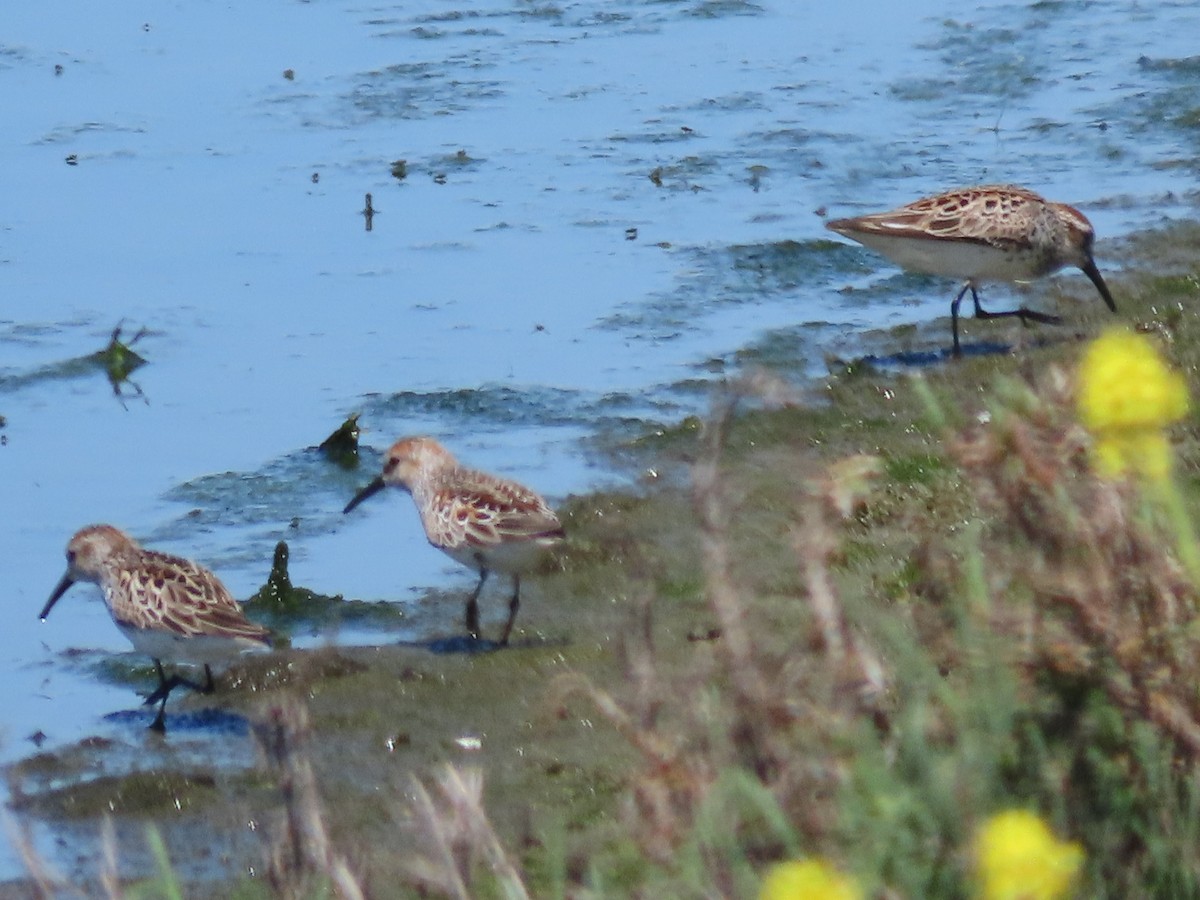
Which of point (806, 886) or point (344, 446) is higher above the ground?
point (806, 886)

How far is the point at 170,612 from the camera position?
24.3 feet

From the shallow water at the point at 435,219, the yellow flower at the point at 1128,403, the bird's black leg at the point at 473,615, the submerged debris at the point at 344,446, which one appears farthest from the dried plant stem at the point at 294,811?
the submerged debris at the point at 344,446

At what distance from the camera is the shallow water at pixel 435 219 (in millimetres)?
9367

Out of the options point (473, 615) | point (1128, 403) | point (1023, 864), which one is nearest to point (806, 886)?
point (1023, 864)

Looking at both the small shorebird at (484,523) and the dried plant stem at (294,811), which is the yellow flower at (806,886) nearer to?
the dried plant stem at (294,811)

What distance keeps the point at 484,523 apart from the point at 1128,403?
457 centimetres

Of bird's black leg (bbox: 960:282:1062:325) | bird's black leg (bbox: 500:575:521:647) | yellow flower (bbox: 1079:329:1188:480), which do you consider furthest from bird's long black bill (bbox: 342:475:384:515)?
yellow flower (bbox: 1079:329:1188:480)

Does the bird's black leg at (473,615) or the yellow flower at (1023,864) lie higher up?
the yellow flower at (1023,864)

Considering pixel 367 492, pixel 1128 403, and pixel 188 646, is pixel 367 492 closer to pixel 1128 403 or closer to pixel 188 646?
pixel 188 646

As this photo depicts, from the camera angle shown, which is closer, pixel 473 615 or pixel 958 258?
pixel 473 615

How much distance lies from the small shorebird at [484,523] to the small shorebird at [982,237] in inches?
122

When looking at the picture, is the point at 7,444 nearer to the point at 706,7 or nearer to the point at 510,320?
the point at 510,320

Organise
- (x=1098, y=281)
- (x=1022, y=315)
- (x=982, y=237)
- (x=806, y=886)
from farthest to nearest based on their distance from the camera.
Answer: (x=1098, y=281), (x=982, y=237), (x=1022, y=315), (x=806, y=886)

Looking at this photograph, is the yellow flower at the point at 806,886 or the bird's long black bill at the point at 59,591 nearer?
the yellow flower at the point at 806,886
